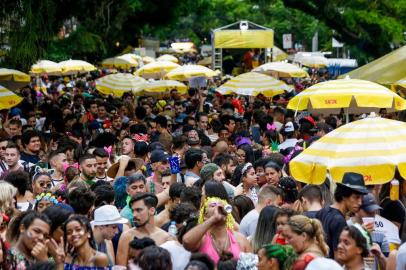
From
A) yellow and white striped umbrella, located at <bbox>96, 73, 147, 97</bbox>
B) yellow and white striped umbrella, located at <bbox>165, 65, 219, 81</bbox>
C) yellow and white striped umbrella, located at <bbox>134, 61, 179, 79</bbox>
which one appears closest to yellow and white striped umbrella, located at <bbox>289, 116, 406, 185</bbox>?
yellow and white striped umbrella, located at <bbox>96, 73, 147, 97</bbox>

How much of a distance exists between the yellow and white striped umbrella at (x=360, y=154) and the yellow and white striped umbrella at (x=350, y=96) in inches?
104

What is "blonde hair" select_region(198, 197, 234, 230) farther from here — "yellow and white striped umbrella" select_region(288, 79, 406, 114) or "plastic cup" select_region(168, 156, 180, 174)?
"yellow and white striped umbrella" select_region(288, 79, 406, 114)

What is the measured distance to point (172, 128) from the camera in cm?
1923

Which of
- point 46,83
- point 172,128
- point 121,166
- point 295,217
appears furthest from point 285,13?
point 295,217

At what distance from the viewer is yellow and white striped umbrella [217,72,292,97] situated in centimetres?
2290

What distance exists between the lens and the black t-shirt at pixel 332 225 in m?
8.45

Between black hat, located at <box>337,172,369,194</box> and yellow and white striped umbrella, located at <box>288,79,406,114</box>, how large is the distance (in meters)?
4.18

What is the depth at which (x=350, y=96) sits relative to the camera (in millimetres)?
13125

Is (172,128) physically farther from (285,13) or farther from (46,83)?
(285,13)

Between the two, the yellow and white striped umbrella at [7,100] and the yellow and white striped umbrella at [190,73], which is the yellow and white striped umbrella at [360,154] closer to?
the yellow and white striped umbrella at [7,100]

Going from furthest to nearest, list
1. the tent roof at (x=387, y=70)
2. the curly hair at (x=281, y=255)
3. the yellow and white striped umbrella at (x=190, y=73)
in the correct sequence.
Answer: the yellow and white striped umbrella at (x=190, y=73)
the tent roof at (x=387, y=70)
the curly hair at (x=281, y=255)

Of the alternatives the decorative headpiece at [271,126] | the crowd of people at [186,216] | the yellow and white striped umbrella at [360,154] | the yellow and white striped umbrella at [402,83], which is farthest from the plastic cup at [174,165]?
the decorative headpiece at [271,126]

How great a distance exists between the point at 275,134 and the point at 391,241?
24.3ft

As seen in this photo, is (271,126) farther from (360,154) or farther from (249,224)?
(249,224)
